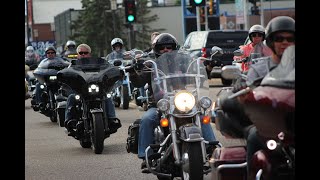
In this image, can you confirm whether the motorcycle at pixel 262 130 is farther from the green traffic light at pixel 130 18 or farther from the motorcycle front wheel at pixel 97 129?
the green traffic light at pixel 130 18

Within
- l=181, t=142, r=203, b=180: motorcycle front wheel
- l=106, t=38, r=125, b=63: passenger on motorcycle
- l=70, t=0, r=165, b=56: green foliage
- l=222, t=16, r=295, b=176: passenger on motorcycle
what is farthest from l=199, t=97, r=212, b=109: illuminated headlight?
l=70, t=0, r=165, b=56: green foliage

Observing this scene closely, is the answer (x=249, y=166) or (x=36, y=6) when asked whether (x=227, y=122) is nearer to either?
(x=249, y=166)

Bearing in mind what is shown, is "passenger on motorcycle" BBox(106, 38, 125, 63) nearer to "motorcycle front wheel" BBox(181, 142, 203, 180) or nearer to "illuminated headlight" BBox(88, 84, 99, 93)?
"illuminated headlight" BBox(88, 84, 99, 93)

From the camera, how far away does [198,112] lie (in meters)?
9.20

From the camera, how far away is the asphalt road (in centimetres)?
1134

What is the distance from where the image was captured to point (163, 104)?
9273 millimetres

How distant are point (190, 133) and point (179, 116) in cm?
32

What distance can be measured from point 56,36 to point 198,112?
88740 mm

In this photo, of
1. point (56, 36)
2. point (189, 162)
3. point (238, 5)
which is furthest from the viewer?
point (56, 36)

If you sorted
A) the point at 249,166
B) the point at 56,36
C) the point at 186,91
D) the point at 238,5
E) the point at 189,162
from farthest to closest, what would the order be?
the point at 56,36, the point at 238,5, the point at 186,91, the point at 189,162, the point at 249,166

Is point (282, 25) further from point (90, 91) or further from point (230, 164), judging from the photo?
point (90, 91)
